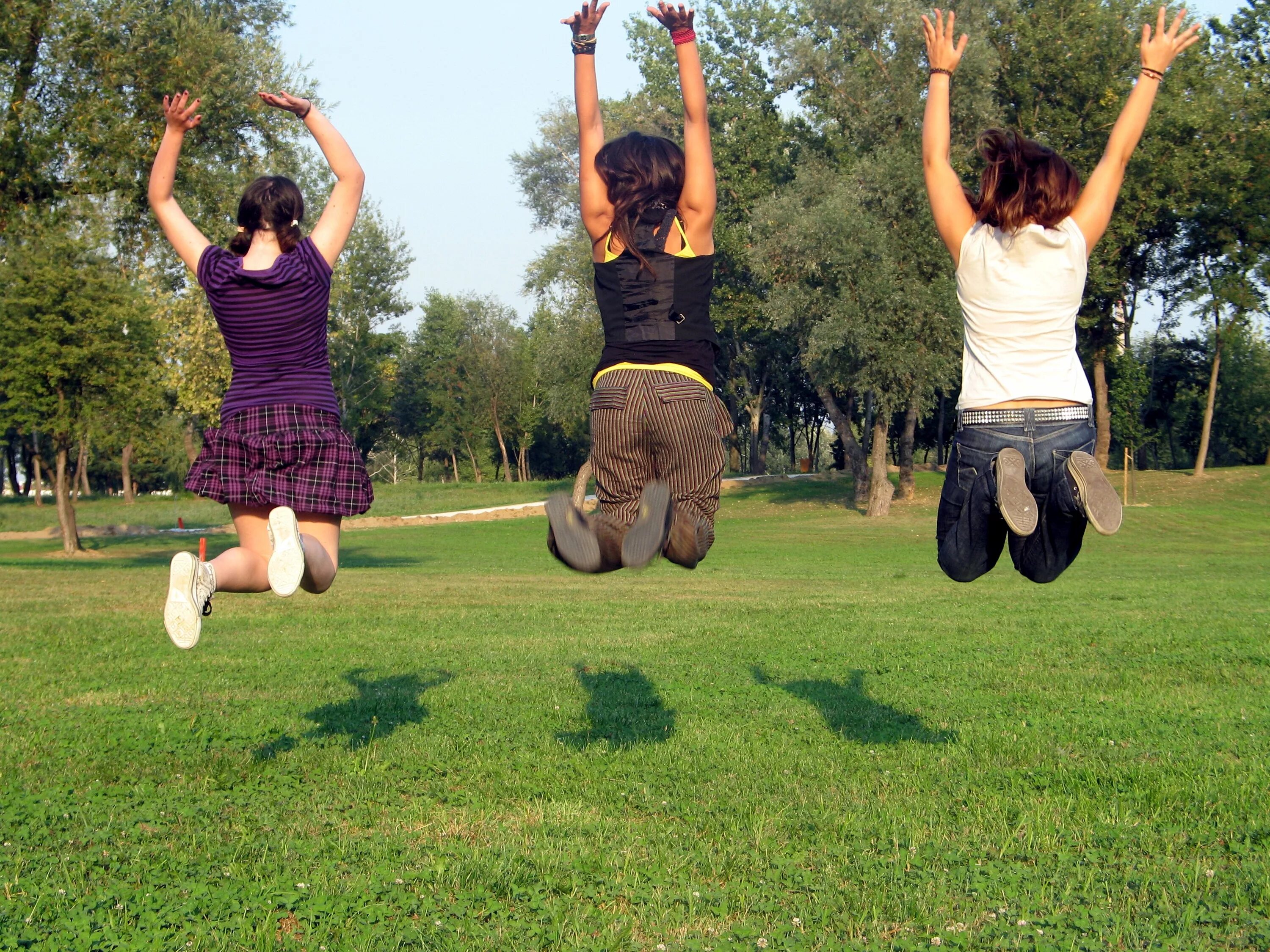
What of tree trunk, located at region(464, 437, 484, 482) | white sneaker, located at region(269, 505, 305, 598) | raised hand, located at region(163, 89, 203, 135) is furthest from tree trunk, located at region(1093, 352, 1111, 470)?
tree trunk, located at region(464, 437, 484, 482)

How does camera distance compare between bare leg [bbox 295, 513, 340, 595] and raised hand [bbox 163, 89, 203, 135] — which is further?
raised hand [bbox 163, 89, 203, 135]

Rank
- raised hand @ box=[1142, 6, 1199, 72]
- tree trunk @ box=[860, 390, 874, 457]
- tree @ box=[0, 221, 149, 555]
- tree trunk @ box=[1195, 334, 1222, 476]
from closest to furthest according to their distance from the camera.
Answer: raised hand @ box=[1142, 6, 1199, 72] < tree @ box=[0, 221, 149, 555] < tree trunk @ box=[1195, 334, 1222, 476] < tree trunk @ box=[860, 390, 874, 457]

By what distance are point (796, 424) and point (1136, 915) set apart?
81.1 m

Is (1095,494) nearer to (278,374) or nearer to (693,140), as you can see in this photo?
(693,140)

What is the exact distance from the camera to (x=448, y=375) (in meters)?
84.2

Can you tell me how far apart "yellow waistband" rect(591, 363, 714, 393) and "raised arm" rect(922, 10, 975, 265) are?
1539mm

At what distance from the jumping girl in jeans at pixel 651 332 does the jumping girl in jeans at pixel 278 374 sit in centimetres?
125

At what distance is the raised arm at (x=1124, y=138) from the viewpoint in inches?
240

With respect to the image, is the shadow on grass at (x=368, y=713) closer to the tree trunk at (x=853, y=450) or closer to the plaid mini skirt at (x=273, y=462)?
the plaid mini skirt at (x=273, y=462)

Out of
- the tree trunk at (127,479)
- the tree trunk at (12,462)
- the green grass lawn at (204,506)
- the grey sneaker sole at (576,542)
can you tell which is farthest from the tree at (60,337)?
the tree trunk at (12,462)

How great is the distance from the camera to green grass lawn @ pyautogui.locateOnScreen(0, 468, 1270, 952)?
546cm

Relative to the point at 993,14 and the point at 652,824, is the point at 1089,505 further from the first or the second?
the point at 993,14

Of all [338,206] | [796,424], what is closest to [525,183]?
[796,424]

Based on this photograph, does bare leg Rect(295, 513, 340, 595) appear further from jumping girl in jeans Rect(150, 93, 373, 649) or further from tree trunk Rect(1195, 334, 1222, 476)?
tree trunk Rect(1195, 334, 1222, 476)
